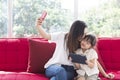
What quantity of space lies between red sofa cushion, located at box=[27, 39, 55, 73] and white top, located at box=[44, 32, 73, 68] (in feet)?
0.48

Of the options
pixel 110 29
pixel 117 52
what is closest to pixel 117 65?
pixel 117 52

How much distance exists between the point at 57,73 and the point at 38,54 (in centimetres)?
50

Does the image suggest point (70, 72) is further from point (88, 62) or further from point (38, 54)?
point (38, 54)

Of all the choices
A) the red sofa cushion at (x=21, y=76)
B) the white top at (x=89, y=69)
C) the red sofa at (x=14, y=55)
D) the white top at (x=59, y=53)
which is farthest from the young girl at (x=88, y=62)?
the red sofa at (x=14, y=55)

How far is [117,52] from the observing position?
331cm

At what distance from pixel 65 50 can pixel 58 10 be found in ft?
4.04

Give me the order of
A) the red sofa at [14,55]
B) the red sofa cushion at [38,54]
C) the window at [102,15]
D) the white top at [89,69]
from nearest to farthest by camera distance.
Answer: the white top at [89,69] < the red sofa cushion at [38,54] < the red sofa at [14,55] < the window at [102,15]

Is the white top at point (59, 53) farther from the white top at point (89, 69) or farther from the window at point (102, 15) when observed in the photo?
the window at point (102, 15)

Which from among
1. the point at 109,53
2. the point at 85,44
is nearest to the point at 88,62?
the point at 85,44

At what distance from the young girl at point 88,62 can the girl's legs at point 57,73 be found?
0.61ft

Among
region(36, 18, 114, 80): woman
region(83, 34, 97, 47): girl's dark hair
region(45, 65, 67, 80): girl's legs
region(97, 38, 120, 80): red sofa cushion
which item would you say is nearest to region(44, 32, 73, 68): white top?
region(36, 18, 114, 80): woman

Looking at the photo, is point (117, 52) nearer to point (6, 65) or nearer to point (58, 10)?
point (58, 10)

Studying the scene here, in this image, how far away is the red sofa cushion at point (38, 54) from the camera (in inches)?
116

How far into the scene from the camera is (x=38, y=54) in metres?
2.98
